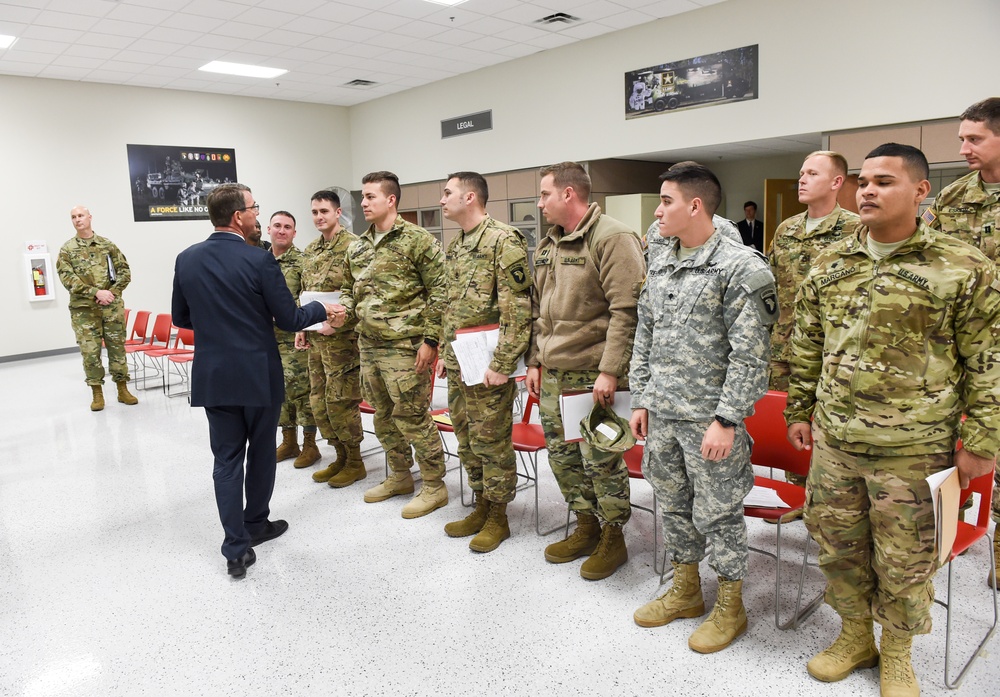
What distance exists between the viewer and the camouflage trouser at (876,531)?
1877 mm

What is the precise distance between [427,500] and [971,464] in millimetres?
2499

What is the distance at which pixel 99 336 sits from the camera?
6.48 m

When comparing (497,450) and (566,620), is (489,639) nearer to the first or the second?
(566,620)

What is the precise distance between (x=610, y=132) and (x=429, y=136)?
3.34 meters

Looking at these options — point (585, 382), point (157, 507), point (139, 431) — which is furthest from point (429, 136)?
point (585, 382)

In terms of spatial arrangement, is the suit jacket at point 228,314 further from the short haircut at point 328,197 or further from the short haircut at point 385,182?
the short haircut at point 328,197

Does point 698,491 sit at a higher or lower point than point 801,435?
lower

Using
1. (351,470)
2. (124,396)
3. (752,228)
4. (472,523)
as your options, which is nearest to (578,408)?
(472,523)

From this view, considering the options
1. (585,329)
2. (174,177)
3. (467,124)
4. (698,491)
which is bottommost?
(698,491)

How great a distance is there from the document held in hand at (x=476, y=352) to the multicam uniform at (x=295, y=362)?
1.77m

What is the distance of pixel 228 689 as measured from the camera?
224cm

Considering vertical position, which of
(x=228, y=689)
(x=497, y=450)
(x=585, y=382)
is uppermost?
(x=585, y=382)

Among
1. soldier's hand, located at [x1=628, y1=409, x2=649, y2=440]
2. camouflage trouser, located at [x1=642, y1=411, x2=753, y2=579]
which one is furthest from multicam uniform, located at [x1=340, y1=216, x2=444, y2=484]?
camouflage trouser, located at [x1=642, y1=411, x2=753, y2=579]

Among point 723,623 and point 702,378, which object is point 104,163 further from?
point 723,623
